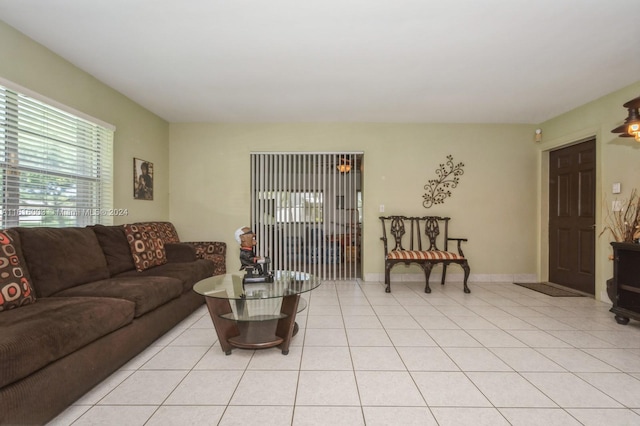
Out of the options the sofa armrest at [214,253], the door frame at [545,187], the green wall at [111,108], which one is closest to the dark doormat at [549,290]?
the door frame at [545,187]

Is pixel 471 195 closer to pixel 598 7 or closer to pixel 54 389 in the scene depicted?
pixel 598 7

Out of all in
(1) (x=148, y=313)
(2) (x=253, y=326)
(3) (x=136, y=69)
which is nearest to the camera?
(1) (x=148, y=313)

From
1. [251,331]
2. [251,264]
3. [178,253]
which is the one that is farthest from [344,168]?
[251,331]

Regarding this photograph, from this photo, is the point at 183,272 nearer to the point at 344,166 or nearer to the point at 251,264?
the point at 251,264

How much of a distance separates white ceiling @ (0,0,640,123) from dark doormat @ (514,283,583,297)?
104 inches

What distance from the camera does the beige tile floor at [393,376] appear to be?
172 centimetres

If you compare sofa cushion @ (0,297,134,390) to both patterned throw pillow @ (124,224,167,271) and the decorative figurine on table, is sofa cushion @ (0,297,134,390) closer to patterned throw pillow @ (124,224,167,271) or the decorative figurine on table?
the decorative figurine on table

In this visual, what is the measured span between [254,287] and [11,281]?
159 centimetres

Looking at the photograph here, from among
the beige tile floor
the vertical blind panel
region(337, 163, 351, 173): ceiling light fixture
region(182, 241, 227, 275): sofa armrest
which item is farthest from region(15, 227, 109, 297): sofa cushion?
region(337, 163, 351, 173): ceiling light fixture

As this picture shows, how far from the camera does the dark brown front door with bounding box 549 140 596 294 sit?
14.3 ft

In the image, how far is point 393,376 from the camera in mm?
2123

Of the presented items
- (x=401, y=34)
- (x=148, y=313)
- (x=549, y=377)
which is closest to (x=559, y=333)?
(x=549, y=377)

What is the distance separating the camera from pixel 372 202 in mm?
5230

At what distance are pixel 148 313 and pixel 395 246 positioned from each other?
12.1 ft
